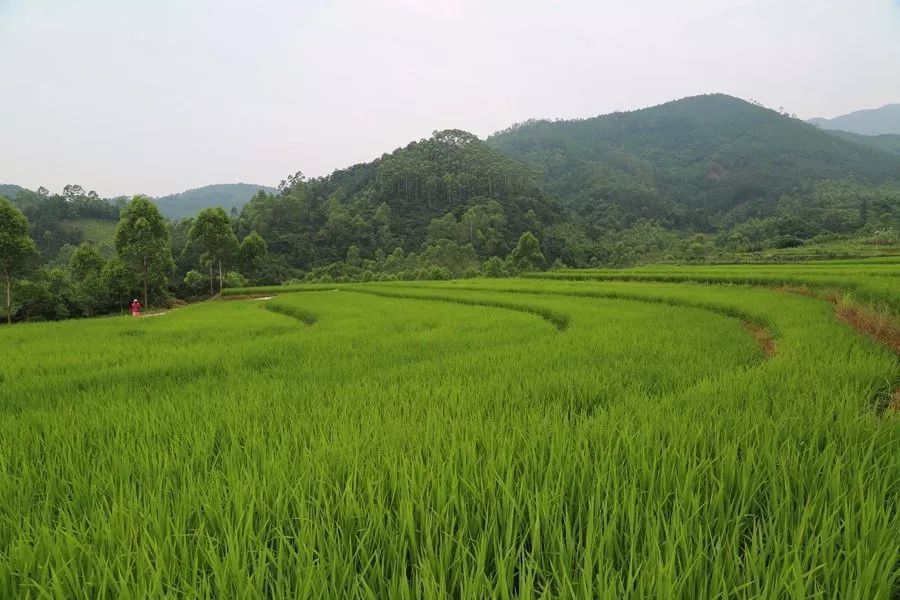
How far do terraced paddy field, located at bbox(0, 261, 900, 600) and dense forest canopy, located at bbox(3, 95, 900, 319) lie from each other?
31.5 meters

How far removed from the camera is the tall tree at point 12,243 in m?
21.5

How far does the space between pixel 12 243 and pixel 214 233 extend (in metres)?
14.1

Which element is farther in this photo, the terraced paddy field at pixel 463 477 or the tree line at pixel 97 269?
the tree line at pixel 97 269

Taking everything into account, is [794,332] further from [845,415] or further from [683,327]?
[845,415]

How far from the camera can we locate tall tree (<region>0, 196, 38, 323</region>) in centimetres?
2147

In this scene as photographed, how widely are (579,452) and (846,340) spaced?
5.97m

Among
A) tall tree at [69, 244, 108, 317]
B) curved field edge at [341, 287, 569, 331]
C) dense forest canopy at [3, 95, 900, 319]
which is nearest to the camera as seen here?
curved field edge at [341, 287, 569, 331]

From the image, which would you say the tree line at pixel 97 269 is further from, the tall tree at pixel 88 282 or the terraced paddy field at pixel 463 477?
the terraced paddy field at pixel 463 477

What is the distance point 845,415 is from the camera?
259 centimetres

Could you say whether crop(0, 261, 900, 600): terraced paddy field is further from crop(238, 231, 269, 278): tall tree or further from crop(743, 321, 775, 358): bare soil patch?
crop(238, 231, 269, 278): tall tree

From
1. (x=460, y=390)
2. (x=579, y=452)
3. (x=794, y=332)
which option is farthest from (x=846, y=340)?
(x=579, y=452)

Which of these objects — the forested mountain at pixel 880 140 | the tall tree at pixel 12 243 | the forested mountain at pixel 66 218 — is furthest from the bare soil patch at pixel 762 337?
the forested mountain at pixel 880 140

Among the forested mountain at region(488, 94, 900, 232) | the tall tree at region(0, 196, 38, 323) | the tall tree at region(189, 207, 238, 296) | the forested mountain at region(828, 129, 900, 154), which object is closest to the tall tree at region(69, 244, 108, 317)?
the tall tree at region(0, 196, 38, 323)

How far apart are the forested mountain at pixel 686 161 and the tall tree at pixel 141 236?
213 feet
